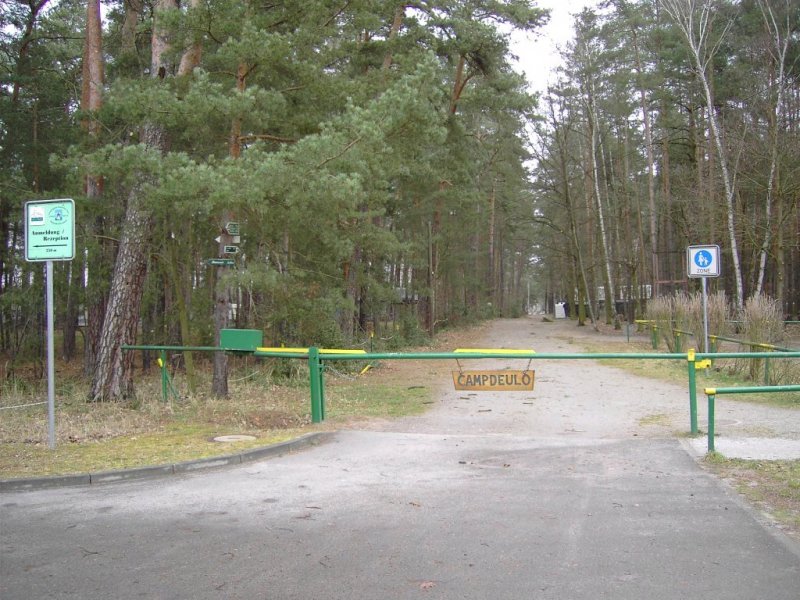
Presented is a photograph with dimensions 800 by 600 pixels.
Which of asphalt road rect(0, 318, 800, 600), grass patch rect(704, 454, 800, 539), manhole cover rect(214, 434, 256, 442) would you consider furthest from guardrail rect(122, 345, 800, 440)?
grass patch rect(704, 454, 800, 539)

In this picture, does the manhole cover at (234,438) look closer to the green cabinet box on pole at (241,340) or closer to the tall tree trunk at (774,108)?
Result: the green cabinet box on pole at (241,340)

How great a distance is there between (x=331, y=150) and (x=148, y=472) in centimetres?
648

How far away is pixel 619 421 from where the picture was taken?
36.3 ft

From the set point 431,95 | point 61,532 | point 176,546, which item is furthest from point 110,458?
point 431,95

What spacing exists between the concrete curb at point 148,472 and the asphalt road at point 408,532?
0.16 meters

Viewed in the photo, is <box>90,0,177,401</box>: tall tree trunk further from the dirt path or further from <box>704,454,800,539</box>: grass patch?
<box>704,454,800,539</box>: grass patch

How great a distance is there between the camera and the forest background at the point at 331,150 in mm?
12312

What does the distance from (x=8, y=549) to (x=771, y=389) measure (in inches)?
283

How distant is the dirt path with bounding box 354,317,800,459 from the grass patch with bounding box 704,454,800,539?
385 millimetres

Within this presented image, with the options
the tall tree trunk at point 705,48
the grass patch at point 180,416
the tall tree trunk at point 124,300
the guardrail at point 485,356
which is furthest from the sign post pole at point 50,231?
the tall tree trunk at point 705,48

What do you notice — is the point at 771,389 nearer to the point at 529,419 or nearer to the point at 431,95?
the point at 529,419

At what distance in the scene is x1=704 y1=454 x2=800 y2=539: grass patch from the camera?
555 centimetres

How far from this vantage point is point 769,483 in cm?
652

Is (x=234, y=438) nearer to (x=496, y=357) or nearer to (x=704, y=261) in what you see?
(x=496, y=357)
